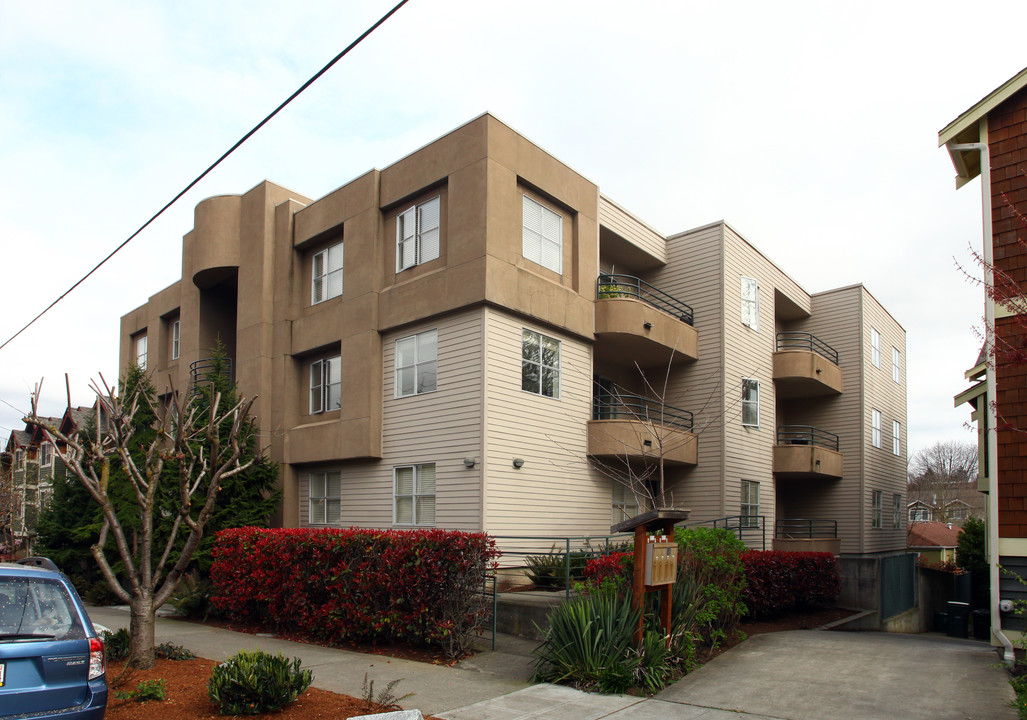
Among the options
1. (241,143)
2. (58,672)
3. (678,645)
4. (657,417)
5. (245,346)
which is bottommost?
(678,645)

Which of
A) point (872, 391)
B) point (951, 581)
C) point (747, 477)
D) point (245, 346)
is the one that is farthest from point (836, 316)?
point (245, 346)

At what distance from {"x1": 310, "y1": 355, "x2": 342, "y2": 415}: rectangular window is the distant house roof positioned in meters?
36.6

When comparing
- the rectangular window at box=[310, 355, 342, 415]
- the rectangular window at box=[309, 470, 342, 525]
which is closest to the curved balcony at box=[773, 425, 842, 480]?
the rectangular window at box=[309, 470, 342, 525]

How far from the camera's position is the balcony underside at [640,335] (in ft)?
63.7

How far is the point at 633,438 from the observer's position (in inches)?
747

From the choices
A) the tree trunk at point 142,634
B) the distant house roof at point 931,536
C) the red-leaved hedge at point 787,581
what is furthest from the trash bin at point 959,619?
the distant house roof at point 931,536

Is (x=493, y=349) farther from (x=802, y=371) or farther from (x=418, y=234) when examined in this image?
(x=802, y=371)

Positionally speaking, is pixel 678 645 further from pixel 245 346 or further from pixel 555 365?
pixel 245 346

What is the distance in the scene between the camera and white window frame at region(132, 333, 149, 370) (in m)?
29.6

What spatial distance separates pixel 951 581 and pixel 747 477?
13161mm

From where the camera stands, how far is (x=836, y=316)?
2870 cm

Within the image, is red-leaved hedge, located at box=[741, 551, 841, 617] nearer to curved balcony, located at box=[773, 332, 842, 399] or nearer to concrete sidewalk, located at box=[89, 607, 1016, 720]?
concrete sidewalk, located at box=[89, 607, 1016, 720]

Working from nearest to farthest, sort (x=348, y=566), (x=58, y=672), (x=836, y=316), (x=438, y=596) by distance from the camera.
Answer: (x=58, y=672)
(x=438, y=596)
(x=348, y=566)
(x=836, y=316)

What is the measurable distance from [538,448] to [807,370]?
37.6 ft
